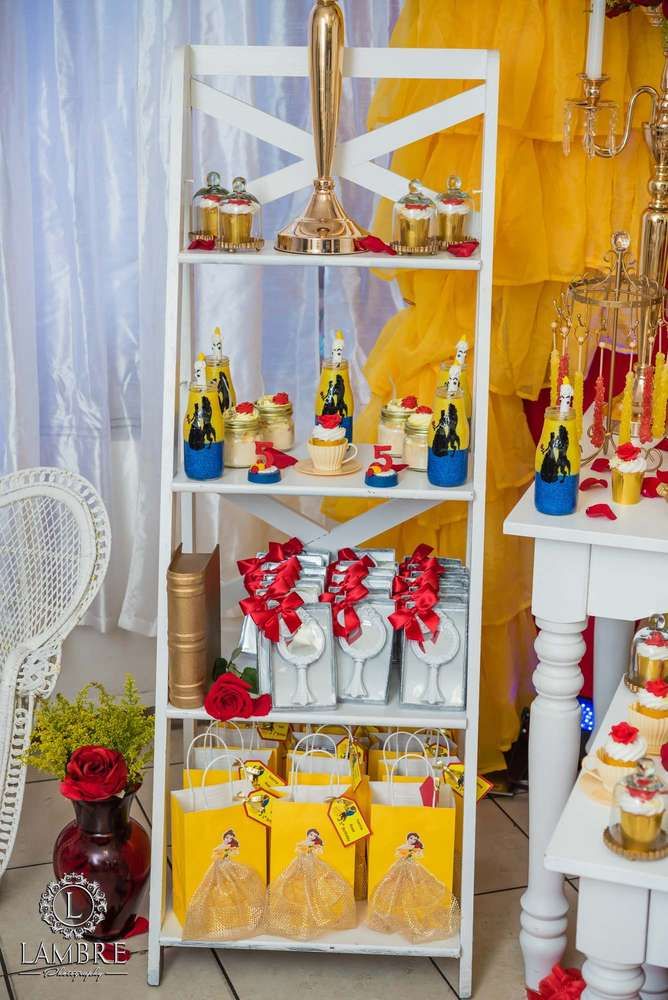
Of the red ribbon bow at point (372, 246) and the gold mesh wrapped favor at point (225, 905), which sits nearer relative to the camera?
the red ribbon bow at point (372, 246)

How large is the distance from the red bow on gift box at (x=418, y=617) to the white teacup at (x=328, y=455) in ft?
0.84

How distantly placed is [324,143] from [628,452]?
68 cm

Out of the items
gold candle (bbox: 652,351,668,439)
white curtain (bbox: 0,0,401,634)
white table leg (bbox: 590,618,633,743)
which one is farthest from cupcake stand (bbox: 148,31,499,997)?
white curtain (bbox: 0,0,401,634)

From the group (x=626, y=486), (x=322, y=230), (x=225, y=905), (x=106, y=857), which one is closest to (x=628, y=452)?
(x=626, y=486)

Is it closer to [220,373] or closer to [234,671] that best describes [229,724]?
[234,671]

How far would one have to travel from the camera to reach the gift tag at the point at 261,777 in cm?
213

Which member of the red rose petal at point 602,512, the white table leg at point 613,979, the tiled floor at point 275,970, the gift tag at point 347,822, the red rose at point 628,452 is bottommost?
the tiled floor at point 275,970

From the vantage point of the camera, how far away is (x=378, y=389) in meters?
2.50

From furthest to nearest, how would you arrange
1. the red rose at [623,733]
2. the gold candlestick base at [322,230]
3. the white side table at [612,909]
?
1. the gold candlestick base at [322,230]
2. the red rose at [623,733]
3. the white side table at [612,909]

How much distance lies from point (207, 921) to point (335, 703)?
44 centimetres

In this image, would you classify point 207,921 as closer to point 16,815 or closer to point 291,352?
point 16,815

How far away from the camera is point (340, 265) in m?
1.96

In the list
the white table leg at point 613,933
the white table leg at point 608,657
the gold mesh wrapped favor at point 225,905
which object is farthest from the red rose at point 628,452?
the gold mesh wrapped favor at point 225,905

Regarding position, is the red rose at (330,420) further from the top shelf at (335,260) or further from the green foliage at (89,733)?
the green foliage at (89,733)
